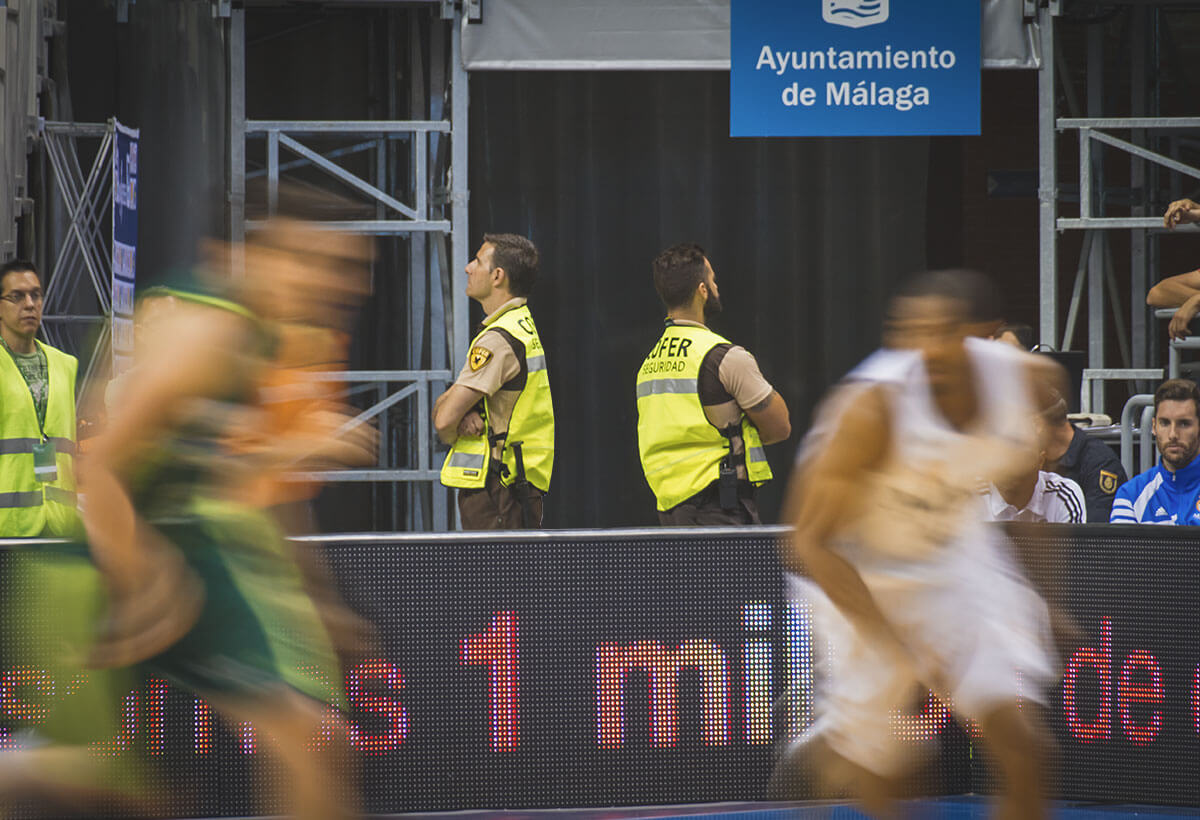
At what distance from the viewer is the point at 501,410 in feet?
22.5

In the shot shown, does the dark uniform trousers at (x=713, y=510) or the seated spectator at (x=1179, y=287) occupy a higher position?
the seated spectator at (x=1179, y=287)

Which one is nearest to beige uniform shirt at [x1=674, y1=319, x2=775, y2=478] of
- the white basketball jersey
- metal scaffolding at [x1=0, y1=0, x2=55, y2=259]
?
the white basketball jersey

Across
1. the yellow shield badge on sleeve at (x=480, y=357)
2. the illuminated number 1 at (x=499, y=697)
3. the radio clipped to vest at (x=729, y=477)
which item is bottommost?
the illuminated number 1 at (x=499, y=697)

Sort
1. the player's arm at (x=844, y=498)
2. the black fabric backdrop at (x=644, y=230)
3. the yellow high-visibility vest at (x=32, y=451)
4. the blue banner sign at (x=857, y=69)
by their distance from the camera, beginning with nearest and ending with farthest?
the player's arm at (x=844, y=498) < the yellow high-visibility vest at (x=32, y=451) < the blue banner sign at (x=857, y=69) < the black fabric backdrop at (x=644, y=230)

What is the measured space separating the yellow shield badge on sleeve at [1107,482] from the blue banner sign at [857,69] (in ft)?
10.6

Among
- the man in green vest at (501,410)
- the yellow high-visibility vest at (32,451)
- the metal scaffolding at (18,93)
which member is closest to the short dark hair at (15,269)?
the yellow high-visibility vest at (32,451)

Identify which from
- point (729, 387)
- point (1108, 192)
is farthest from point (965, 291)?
point (1108, 192)

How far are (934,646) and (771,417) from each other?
2.51 metres

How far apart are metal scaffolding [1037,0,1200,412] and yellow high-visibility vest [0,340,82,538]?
19.5ft

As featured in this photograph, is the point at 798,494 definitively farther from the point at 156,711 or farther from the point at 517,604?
the point at 156,711

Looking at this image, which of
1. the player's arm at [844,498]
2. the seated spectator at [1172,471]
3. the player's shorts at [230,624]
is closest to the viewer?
the player's shorts at [230,624]

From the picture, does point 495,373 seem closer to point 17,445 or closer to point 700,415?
point 700,415

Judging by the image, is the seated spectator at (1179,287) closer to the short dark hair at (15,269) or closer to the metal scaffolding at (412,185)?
the metal scaffolding at (412,185)

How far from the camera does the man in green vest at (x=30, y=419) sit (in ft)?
23.7
